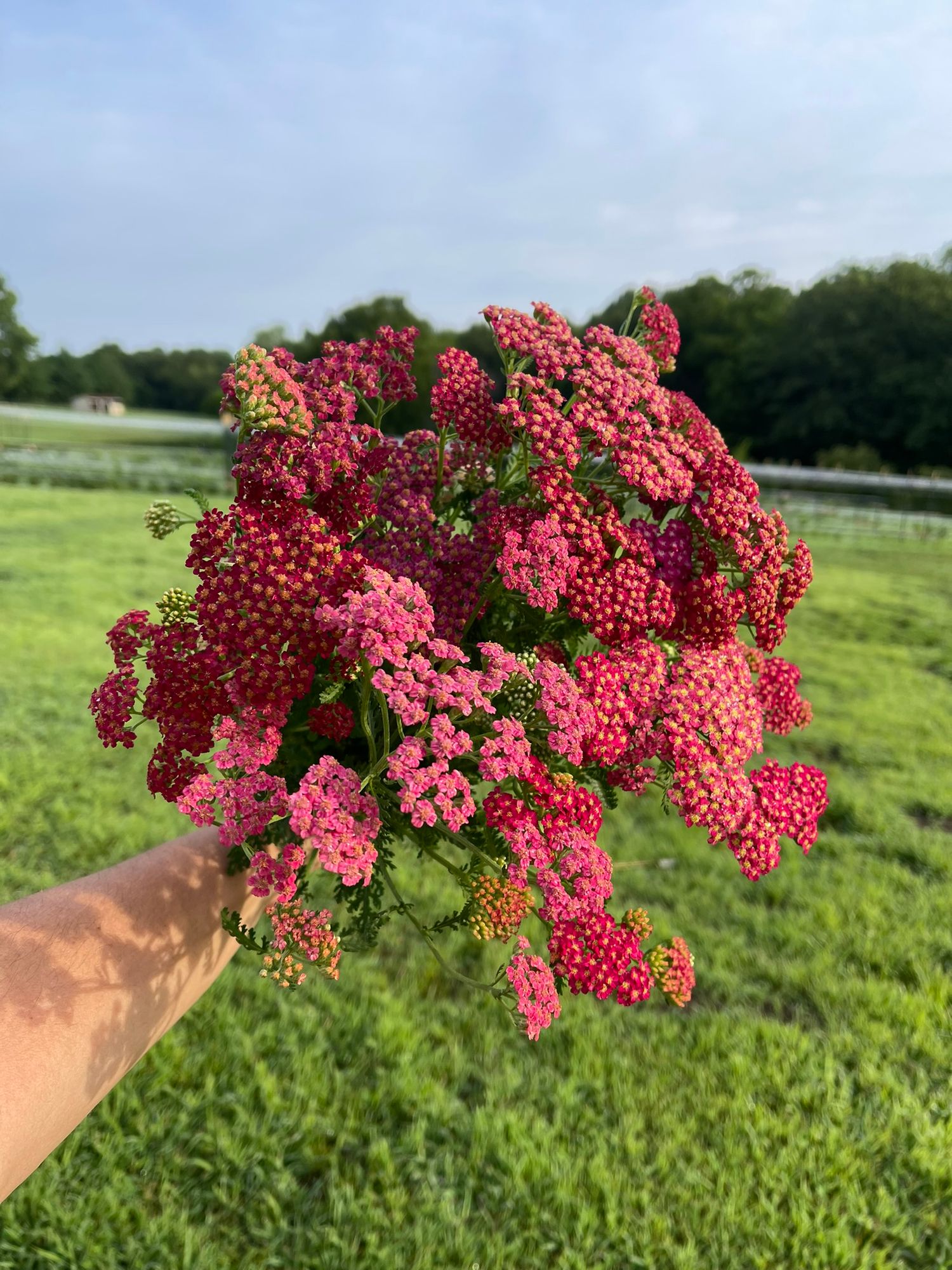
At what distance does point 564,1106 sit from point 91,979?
7.27 ft

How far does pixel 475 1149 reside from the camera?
278 cm

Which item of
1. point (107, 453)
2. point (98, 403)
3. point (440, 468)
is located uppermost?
point (98, 403)

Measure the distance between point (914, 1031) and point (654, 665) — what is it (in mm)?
3184

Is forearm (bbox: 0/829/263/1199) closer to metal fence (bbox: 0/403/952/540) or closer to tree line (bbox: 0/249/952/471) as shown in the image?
metal fence (bbox: 0/403/952/540)

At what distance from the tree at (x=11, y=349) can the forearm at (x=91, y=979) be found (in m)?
85.0

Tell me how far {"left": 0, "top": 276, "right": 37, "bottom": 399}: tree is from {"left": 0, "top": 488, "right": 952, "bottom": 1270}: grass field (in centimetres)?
8209

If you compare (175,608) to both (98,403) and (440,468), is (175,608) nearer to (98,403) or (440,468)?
(440,468)

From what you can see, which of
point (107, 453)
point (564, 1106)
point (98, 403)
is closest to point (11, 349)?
point (98, 403)

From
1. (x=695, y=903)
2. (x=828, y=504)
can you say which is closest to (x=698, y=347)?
(x=828, y=504)

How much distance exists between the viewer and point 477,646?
1.23 meters

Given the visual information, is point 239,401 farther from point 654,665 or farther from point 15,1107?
point 15,1107

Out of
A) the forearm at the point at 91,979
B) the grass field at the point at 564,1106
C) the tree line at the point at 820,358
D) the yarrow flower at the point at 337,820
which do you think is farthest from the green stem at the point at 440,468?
the tree line at the point at 820,358

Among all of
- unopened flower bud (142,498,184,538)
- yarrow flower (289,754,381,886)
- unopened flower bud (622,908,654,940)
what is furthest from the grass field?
unopened flower bud (142,498,184,538)

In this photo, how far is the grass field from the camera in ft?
8.22
